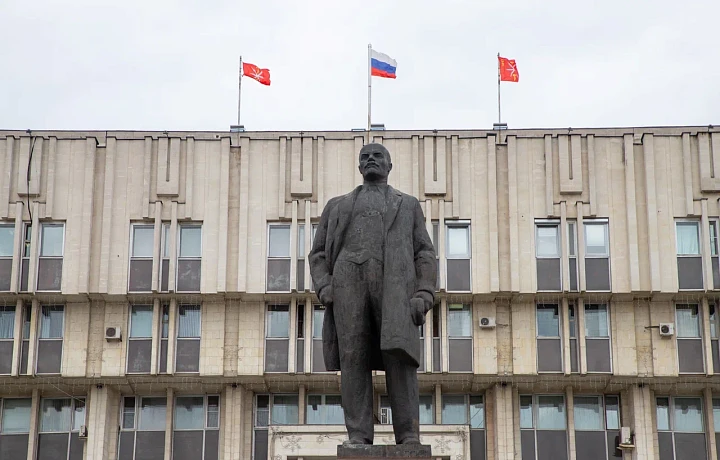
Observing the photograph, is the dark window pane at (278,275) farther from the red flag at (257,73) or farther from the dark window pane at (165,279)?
the red flag at (257,73)

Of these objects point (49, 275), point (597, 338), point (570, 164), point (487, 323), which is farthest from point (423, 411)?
point (49, 275)

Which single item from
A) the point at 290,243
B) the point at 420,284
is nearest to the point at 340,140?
the point at 290,243

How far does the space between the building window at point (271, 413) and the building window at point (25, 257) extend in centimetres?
858

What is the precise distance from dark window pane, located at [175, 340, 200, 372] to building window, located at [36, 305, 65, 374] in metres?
3.91

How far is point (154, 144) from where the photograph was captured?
43.9 m

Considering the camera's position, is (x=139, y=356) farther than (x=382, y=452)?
Yes

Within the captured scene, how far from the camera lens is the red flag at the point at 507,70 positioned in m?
46.8

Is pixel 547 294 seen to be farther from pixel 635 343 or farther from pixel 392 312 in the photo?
pixel 392 312

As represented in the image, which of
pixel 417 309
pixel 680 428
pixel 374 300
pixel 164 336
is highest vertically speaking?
pixel 164 336

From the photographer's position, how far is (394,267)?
531 inches

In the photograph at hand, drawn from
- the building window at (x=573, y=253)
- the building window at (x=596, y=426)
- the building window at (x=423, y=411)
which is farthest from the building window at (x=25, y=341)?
the building window at (x=596, y=426)

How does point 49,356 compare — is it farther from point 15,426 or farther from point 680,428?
point 680,428

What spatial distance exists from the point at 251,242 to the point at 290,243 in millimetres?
1301

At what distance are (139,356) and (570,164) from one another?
15.5 metres
